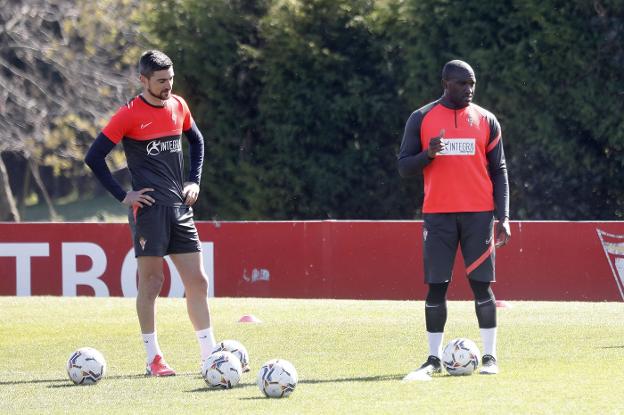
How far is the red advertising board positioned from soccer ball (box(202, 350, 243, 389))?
9.24 meters

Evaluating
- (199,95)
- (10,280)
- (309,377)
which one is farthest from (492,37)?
(309,377)

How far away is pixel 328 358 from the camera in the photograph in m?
10.0

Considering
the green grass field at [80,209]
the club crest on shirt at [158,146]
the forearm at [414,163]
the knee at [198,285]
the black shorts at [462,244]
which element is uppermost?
the club crest on shirt at [158,146]

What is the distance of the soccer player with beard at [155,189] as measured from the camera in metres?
8.86

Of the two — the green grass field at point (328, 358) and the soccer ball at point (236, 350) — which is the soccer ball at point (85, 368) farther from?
the soccer ball at point (236, 350)

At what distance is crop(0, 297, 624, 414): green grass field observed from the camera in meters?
7.50

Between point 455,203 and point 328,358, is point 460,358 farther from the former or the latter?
point 328,358

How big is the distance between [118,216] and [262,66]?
37.4 meters

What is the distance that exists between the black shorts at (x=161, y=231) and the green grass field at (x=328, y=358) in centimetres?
87

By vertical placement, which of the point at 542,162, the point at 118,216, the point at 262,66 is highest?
the point at 262,66

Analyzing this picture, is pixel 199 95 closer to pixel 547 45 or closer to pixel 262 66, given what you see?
pixel 262 66

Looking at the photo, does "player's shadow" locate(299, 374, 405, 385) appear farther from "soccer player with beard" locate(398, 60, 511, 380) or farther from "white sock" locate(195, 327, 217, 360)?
"white sock" locate(195, 327, 217, 360)

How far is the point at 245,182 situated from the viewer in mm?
24953

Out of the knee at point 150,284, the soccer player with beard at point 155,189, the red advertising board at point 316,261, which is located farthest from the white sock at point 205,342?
the red advertising board at point 316,261
